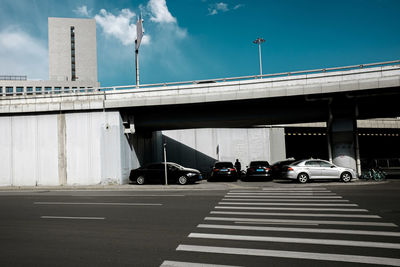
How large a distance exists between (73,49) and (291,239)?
9607cm

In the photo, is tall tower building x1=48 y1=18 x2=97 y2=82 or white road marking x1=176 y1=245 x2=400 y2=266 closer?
white road marking x1=176 y1=245 x2=400 y2=266

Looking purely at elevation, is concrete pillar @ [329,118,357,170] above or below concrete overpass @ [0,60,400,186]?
below

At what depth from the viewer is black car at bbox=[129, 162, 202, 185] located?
19.7m

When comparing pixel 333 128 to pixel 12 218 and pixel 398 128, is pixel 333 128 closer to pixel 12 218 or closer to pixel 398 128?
pixel 12 218

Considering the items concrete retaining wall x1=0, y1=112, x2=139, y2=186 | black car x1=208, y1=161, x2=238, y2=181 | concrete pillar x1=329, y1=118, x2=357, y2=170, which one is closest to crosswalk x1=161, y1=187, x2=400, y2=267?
black car x1=208, y1=161, x2=238, y2=181

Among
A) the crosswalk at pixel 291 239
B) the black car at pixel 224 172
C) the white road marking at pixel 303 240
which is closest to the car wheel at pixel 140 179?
the black car at pixel 224 172

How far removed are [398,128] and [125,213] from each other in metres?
45.6

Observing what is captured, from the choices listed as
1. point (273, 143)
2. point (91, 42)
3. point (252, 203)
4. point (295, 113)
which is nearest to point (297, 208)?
point (252, 203)

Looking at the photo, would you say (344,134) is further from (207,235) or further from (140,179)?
(207,235)

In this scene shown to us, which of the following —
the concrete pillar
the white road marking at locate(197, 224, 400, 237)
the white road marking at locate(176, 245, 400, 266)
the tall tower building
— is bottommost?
the white road marking at locate(197, 224, 400, 237)

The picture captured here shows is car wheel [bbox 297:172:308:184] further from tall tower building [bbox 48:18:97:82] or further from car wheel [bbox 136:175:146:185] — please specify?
tall tower building [bbox 48:18:97:82]

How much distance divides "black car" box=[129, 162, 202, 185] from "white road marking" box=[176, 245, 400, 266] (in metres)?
14.4

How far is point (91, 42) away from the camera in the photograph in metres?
89.5

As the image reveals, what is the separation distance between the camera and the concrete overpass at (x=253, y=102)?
18672 mm
